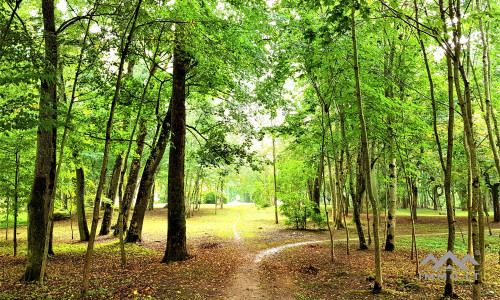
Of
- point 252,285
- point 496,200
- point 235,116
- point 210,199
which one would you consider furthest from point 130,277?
point 210,199

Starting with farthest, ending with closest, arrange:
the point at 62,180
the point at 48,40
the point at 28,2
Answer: the point at 62,180 → the point at 28,2 → the point at 48,40

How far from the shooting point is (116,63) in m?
6.80

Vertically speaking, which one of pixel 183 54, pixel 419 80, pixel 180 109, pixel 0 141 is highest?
pixel 183 54

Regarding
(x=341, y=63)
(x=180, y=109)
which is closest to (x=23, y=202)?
(x=180, y=109)

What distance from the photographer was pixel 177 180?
9.09m

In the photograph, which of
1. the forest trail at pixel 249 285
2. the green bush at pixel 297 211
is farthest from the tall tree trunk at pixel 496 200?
the forest trail at pixel 249 285

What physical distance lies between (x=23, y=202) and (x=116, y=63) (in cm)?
777

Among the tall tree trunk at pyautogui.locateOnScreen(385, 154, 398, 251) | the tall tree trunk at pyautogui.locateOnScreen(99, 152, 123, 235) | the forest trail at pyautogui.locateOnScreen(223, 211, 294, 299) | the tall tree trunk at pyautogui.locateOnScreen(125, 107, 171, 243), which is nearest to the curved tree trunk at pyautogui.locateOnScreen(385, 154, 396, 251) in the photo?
the tall tree trunk at pyautogui.locateOnScreen(385, 154, 398, 251)

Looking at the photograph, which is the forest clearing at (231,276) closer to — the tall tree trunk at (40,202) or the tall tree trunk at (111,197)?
the tall tree trunk at (40,202)

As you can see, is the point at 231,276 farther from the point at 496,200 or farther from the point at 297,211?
the point at 496,200

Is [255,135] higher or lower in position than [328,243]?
higher

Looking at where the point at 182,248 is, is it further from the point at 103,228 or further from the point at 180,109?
the point at 103,228

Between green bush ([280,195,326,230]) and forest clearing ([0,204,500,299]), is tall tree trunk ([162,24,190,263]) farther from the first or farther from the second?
green bush ([280,195,326,230])

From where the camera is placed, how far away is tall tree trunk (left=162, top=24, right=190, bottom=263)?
8.87 m
